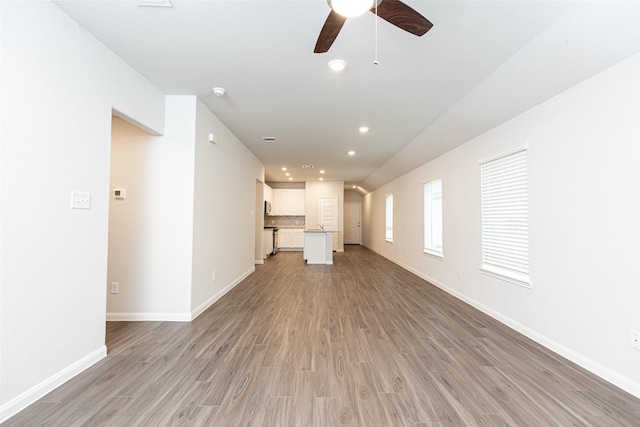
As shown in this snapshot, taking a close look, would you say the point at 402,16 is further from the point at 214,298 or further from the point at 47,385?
the point at 214,298

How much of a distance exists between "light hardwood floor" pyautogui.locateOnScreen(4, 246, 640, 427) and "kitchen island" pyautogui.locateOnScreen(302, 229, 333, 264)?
385 cm

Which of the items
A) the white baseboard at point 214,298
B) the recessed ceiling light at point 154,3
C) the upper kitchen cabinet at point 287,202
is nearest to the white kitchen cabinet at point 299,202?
the upper kitchen cabinet at point 287,202

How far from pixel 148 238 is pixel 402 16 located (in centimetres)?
319

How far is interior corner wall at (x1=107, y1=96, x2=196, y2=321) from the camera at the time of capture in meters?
3.02

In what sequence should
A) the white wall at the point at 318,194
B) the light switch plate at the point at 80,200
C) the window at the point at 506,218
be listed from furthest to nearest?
1. the white wall at the point at 318,194
2. the window at the point at 506,218
3. the light switch plate at the point at 80,200

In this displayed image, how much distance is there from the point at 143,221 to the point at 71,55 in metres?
1.68

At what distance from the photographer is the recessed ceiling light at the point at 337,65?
2.36 meters

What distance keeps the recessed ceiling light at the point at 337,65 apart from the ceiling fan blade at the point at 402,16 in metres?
0.90

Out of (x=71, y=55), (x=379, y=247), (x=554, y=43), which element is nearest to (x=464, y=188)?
(x=554, y=43)

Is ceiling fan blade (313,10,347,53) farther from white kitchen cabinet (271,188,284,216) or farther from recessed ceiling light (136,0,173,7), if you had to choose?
white kitchen cabinet (271,188,284,216)

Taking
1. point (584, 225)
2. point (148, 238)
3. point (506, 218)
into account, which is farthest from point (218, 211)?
point (584, 225)

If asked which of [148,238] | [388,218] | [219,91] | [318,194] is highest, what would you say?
[219,91]

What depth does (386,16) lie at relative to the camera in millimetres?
1478

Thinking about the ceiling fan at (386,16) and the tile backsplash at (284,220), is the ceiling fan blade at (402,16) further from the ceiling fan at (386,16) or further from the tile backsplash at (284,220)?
the tile backsplash at (284,220)
